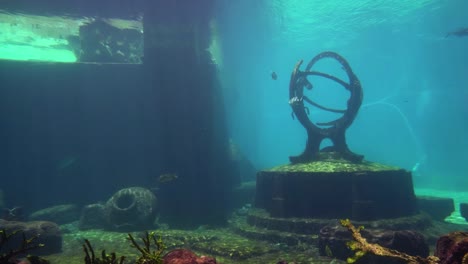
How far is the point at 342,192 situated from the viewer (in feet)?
38.0

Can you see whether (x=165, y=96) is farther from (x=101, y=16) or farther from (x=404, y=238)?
(x=404, y=238)

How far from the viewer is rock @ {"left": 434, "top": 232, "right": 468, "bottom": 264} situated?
4.12 metres

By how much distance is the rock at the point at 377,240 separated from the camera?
24.3ft

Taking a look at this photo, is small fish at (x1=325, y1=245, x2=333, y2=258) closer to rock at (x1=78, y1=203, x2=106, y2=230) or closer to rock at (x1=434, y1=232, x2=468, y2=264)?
rock at (x1=434, y1=232, x2=468, y2=264)

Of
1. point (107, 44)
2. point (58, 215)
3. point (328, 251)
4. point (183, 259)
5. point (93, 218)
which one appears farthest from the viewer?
point (107, 44)

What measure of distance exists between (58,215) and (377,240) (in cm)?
1339

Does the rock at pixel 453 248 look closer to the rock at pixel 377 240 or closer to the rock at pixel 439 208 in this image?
the rock at pixel 377 240

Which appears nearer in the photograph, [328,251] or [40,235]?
[328,251]

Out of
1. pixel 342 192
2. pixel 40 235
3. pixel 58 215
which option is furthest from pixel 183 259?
pixel 58 215

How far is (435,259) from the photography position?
4.46 metres

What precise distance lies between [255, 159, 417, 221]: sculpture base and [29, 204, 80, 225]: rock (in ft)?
31.2

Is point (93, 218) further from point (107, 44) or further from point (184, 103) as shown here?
point (107, 44)

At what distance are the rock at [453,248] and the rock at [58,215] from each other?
14873 mm

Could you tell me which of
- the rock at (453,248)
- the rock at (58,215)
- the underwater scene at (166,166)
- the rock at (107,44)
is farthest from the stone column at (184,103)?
the rock at (453,248)
